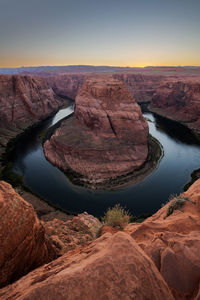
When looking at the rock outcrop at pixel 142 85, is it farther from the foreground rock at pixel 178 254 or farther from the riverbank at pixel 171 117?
the foreground rock at pixel 178 254

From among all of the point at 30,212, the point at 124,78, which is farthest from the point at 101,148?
the point at 124,78

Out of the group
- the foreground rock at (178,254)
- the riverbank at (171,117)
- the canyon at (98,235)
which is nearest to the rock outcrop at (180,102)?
the riverbank at (171,117)

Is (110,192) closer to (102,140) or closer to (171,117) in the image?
(102,140)

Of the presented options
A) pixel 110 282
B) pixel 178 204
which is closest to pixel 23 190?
pixel 178 204

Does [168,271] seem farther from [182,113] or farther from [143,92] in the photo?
[143,92]

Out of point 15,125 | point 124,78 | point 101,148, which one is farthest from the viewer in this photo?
point 124,78
